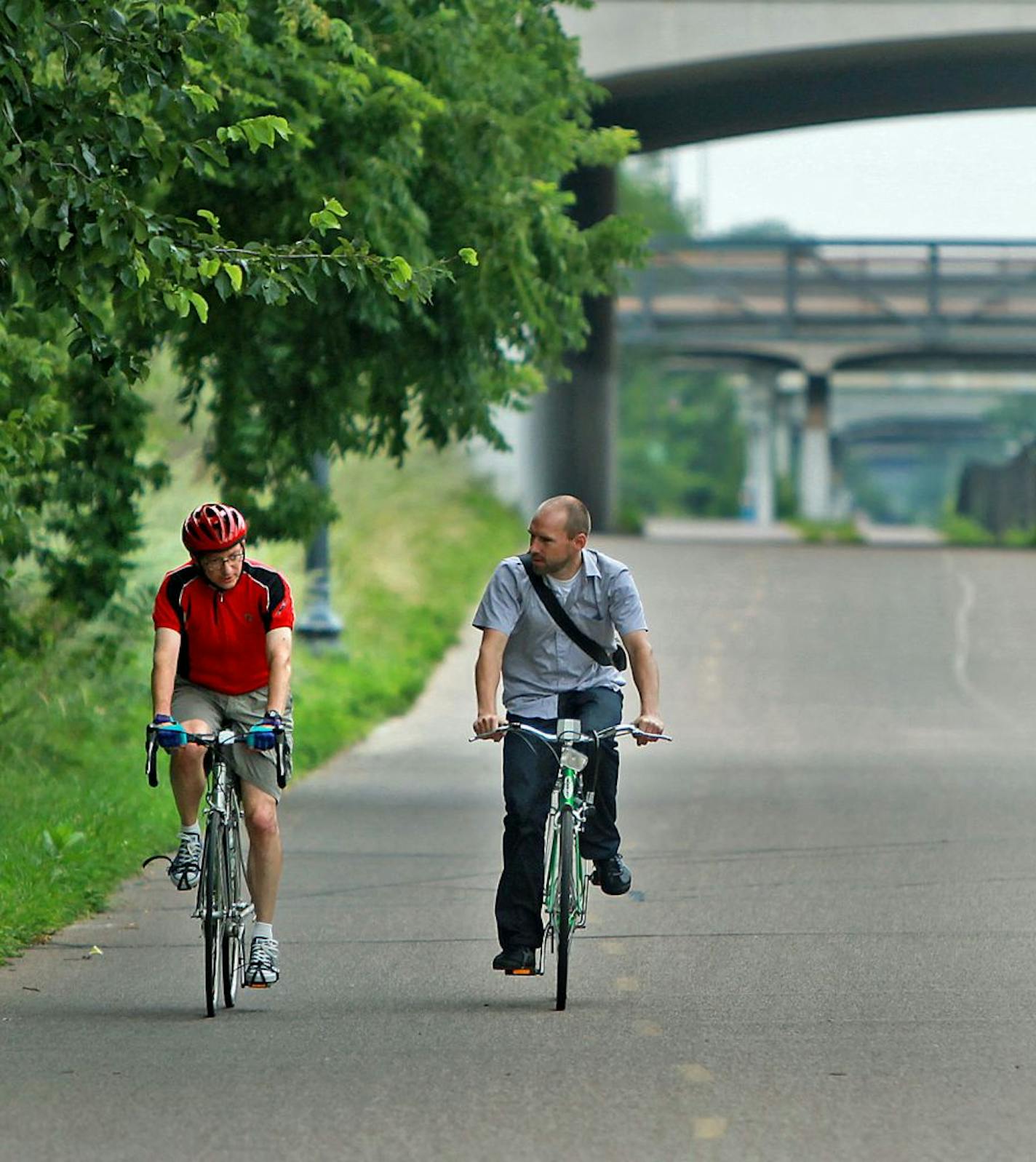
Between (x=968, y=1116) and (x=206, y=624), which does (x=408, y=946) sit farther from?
(x=968, y=1116)

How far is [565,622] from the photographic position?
28.3ft

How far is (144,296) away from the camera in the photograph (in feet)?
30.6

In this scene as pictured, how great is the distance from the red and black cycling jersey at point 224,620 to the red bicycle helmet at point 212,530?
219 mm

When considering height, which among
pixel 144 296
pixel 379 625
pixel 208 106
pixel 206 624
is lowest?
pixel 379 625

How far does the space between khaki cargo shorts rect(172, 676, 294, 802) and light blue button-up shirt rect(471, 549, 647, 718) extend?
0.86m

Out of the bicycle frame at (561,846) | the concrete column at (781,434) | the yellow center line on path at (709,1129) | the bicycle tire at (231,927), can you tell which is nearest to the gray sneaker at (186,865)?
the bicycle tire at (231,927)

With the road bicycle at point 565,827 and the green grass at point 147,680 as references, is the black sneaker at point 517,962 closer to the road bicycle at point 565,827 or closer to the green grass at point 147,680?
the road bicycle at point 565,827

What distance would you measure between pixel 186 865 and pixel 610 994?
5.31 ft

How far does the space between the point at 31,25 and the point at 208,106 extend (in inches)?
31.7

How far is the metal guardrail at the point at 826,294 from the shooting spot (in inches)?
2277

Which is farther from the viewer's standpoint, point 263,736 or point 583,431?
point 583,431

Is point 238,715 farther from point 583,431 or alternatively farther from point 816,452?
point 816,452

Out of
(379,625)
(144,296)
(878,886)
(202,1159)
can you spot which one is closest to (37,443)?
(144,296)

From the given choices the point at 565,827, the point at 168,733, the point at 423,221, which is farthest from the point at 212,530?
the point at 423,221
